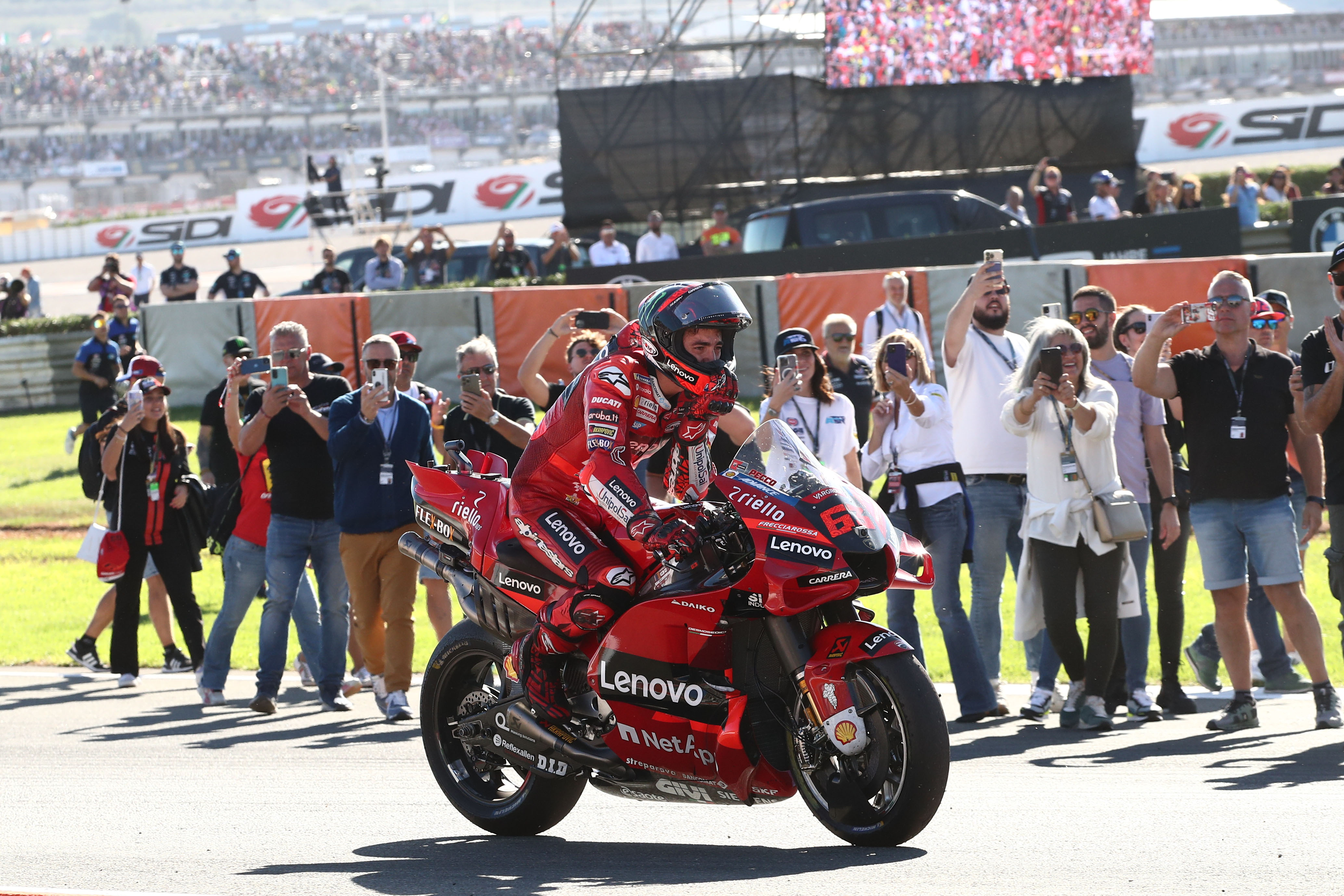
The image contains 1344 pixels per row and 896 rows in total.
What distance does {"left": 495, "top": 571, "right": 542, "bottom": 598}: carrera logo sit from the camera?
591 centimetres

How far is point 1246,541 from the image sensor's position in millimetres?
8203

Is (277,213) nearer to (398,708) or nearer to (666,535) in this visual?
(398,708)

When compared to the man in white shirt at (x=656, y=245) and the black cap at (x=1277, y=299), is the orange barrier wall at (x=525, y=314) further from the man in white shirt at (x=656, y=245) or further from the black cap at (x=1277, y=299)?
the black cap at (x=1277, y=299)

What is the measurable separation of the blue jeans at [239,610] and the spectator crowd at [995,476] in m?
0.02

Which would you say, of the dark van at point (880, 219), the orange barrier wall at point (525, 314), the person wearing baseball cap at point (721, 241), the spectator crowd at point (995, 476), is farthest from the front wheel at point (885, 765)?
the person wearing baseball cap at point (721, 241)

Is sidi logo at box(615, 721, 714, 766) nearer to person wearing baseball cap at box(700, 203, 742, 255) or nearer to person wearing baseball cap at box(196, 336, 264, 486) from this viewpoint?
person wearing baseball cap at box(196, 336, 264, 486)

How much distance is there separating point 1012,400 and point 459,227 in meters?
42.5

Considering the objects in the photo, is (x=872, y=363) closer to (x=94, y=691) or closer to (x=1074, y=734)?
(x=1074, y=734)

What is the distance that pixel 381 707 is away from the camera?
9.52 meters

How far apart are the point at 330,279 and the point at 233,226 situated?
30132 millimetres

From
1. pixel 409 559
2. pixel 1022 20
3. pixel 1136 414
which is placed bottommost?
pixel 409 559

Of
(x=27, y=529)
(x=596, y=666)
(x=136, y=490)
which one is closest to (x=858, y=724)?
(x=596, y=666)

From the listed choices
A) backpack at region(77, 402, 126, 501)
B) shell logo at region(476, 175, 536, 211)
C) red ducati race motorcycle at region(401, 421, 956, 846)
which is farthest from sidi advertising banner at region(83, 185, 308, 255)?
red ducati race motorcycle at region(401, 421, 956, 846)

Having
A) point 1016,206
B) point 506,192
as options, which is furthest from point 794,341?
point 506,192
